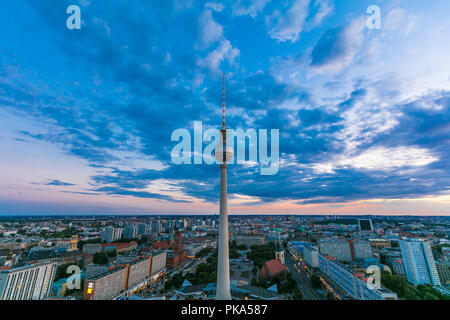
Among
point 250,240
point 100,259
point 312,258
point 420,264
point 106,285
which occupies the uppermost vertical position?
point 420,264

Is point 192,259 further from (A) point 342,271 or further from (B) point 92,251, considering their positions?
(A) point 342,271

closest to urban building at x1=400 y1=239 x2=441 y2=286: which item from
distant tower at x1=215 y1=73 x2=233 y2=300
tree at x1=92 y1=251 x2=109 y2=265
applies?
distant tower at x1=215 y1=73 x2=233 y2=300

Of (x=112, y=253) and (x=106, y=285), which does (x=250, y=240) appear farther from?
(x=106, y=285)

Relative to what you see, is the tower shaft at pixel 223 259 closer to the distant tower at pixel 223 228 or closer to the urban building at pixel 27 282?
the distant tower at pixel 223 228

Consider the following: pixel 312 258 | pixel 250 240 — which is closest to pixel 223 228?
pixel 312 258
